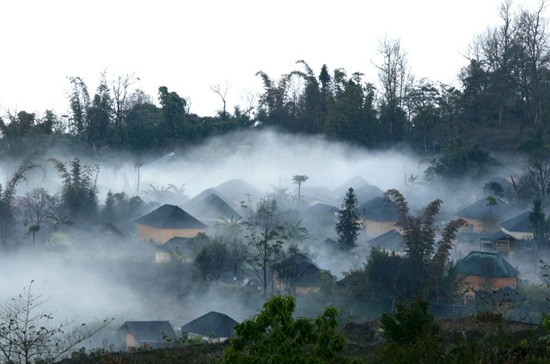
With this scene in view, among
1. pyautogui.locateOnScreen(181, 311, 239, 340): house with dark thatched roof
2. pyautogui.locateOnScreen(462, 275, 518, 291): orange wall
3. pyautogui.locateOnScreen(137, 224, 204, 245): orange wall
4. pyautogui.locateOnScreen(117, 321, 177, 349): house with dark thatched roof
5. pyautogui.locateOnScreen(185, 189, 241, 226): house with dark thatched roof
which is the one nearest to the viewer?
pyautogui.locateOnScreen(117, 321, 177, 349): house with dark thatched roof

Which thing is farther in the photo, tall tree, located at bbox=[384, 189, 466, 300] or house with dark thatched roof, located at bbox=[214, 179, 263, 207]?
house with dark thatched roof, located at bbox=[214, 179, 263, 207]


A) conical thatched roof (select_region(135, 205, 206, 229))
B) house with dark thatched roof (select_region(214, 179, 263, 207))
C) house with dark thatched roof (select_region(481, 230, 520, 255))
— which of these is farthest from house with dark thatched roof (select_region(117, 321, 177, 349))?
house with dark thatched roof (select_region(214, 179, 263, 207))

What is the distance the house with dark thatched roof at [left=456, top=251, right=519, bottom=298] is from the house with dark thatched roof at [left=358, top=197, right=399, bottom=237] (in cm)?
859

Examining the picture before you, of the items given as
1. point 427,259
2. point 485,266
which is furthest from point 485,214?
point 427,259

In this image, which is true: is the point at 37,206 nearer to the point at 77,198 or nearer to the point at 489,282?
the point at 77,198

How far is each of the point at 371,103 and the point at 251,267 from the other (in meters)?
22.7

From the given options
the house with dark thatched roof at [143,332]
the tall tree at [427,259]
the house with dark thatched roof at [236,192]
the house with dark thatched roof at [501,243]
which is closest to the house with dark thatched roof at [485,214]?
the house with dark thatched roof at [501,243]

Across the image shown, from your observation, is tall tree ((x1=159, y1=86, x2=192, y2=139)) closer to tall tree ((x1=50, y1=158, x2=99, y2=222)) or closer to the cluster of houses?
the cluster of houses

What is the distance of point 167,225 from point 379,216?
8716 millimetres

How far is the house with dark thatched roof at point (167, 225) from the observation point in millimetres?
33156

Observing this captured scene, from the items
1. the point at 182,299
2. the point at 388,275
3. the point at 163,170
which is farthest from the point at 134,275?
the point at 163,170

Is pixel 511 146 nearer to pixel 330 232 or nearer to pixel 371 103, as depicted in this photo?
pixel 371 103

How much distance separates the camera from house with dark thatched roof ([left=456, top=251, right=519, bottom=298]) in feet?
83.6

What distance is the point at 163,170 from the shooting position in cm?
4772
